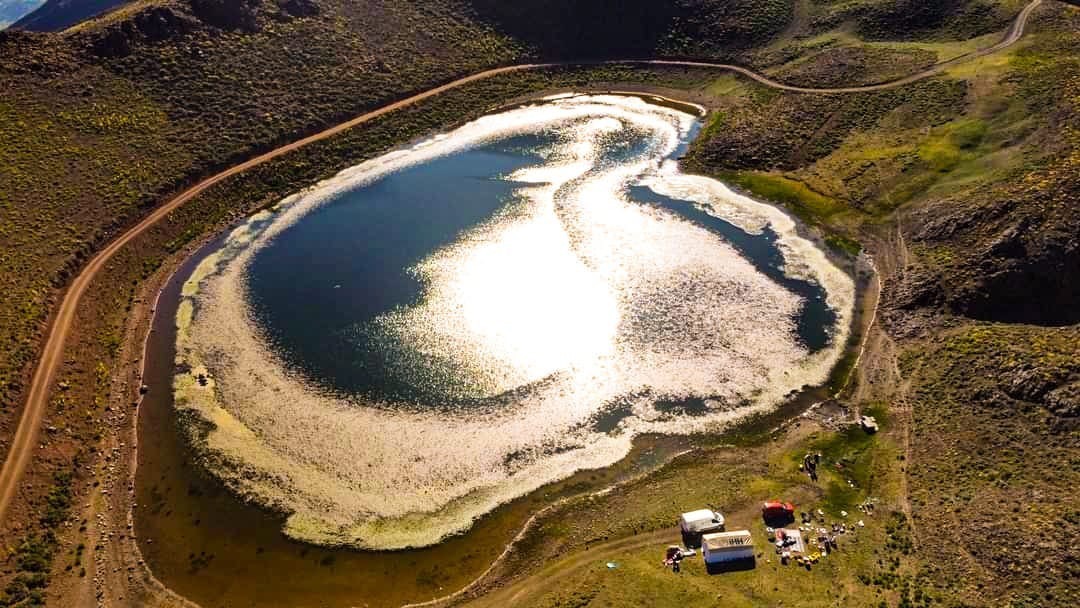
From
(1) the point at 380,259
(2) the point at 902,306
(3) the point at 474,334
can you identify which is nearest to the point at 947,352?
(2) the point at 902,306

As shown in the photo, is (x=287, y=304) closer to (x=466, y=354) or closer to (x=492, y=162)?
(x=466, y=354)

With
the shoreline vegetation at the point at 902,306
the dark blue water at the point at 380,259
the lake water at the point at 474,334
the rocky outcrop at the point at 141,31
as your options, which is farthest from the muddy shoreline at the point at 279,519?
the rocky outcrop at the point at 141,31

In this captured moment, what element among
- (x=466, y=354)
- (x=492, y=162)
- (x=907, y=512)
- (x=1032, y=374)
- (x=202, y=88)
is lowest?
(x=907, y=512)

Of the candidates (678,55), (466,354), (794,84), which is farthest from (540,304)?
(678,55)

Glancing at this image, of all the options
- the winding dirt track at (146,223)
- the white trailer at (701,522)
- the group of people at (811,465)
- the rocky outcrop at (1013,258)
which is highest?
the winding dirt track at (146,223)

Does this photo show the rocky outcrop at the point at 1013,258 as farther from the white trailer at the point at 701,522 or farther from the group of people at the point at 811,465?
the white trailer at the point at 701,522
